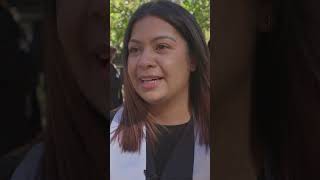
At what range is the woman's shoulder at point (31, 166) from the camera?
1.82 m

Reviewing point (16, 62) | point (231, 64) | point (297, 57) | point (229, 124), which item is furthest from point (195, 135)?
point (16, 62)

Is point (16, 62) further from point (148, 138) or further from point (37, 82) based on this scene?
point (148, 138)

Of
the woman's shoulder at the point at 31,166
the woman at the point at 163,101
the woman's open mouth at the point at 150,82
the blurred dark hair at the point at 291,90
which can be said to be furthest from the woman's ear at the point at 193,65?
the woman's shoulder at the point at 31,166

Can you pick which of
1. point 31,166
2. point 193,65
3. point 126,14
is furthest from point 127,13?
point 31,166

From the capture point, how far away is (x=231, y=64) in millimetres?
1794

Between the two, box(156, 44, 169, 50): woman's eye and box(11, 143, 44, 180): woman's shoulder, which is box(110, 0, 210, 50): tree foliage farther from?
box(11, 143, 44, 180): woman's shoulder

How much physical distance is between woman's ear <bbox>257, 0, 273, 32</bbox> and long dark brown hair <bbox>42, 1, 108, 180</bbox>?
0.61m

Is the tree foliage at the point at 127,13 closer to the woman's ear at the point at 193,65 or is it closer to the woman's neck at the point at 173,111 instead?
the woman's ear at the point at 193,65

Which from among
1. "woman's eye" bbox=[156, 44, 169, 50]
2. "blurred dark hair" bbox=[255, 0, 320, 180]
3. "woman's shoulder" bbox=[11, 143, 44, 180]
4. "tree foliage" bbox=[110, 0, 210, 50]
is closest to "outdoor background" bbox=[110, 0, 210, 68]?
"tree foliage" bbox=[110, 0, 210, 50]

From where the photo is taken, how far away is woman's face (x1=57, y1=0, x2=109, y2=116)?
1725 millimetres

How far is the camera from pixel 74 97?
1779 mm

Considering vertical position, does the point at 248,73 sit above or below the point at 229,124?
above

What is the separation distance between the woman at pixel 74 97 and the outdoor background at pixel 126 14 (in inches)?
1.4

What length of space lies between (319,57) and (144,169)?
0.70 metres
